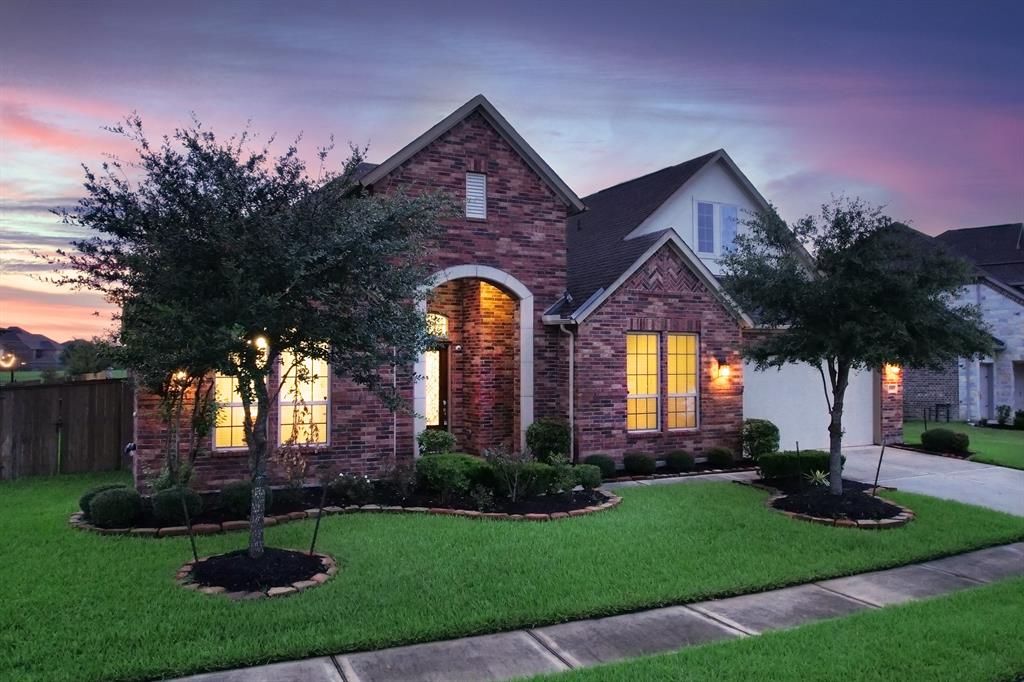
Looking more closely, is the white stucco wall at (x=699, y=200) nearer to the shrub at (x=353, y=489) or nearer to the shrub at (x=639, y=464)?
the shrub at (x=639, y=464)

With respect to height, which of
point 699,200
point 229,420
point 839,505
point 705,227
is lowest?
point 839,505

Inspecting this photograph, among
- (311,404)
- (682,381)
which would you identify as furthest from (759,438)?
(311,404)

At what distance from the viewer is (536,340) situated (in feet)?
46.3

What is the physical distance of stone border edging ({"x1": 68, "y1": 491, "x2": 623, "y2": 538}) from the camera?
8344 mm

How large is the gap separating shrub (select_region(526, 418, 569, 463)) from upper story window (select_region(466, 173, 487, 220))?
4.37 meters

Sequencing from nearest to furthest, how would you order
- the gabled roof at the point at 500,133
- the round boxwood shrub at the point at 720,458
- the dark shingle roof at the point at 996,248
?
1. the gabled roof at the point at 500,133
2. the round boxwood shrub at the point at 720,458
3. the dark shingle roof at the point at 996,248

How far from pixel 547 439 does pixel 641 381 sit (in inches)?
104

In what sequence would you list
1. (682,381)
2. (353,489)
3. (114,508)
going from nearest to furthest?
(114,508) → (353,489) → (682,381)

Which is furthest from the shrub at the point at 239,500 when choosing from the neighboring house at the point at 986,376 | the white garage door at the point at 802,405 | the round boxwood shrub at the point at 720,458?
the neighboring house at the point at 986,376

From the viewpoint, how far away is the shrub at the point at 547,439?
13.4 meters

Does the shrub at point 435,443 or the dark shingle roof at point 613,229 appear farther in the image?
the dark shingle roof at point 613,229

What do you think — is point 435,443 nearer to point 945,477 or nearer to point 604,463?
point 604,463

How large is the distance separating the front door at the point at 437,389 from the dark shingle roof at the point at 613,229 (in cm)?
348

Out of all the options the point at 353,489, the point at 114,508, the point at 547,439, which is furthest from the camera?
the point at 547,439
